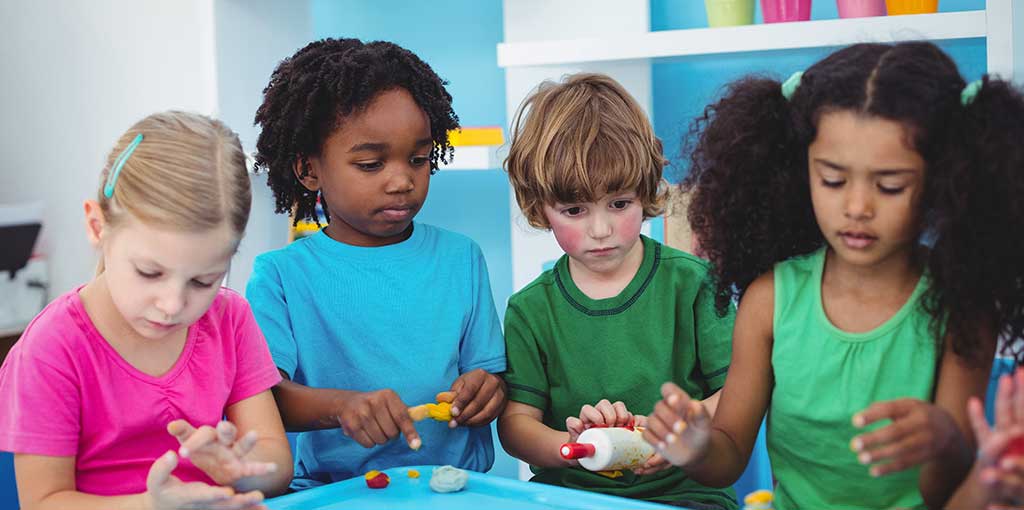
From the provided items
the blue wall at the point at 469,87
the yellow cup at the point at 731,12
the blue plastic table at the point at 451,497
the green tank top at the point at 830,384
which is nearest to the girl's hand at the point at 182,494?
the blue plastic table at the point at 451,497

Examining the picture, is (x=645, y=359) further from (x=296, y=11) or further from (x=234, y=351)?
(x=296, y=11)

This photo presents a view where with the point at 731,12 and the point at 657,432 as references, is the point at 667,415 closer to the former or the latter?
the point at 657,432

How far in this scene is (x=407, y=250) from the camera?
5.27 feet

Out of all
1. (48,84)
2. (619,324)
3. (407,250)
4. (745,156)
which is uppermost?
(48,84)

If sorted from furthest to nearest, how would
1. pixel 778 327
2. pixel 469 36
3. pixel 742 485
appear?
pixel 469 36 < pixel 742 485 < pixel 778 327

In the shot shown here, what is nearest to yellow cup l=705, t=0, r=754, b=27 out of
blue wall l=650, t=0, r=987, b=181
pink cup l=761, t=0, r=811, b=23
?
pink cup l=761, t=0, r=811, b=23

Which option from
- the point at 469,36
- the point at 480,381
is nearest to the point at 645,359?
the point at 480,381

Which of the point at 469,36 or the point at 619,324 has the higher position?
the point at 469,36

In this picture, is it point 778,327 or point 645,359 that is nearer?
point 778,327

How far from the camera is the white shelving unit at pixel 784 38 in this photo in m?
1.72

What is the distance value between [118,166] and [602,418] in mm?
639

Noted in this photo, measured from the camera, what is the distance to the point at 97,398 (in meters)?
1.16

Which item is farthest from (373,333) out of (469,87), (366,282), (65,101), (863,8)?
(65,101)

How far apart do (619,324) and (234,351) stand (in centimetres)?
53
